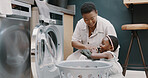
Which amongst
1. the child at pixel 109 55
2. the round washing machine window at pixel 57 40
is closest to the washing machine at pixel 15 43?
the round washing machine window at pixel 57 40

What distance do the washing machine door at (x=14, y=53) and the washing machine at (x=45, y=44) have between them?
13cm

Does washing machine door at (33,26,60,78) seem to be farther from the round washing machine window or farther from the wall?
the wall

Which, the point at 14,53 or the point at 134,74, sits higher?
the point at 14,53

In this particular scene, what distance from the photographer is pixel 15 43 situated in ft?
5.92

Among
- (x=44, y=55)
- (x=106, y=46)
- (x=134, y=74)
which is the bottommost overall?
(x=134, y=74)

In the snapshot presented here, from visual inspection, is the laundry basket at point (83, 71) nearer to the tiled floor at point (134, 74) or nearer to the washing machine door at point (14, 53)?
the washing machine door at point (14, 53)

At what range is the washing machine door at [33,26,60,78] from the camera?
1.91 m

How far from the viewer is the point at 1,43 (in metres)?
1.62

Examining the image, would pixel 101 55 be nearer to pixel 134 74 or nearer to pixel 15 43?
pixel 15 43

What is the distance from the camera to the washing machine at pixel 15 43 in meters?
1.65

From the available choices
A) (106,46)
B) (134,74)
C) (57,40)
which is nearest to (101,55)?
(106,46)

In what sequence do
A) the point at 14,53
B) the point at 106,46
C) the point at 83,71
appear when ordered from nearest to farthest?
the point at 83,71 < the point at 14,53 < the point at 106,46

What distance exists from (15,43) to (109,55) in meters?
0.86

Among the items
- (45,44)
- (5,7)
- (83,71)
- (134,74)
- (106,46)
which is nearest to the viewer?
(83,71)
